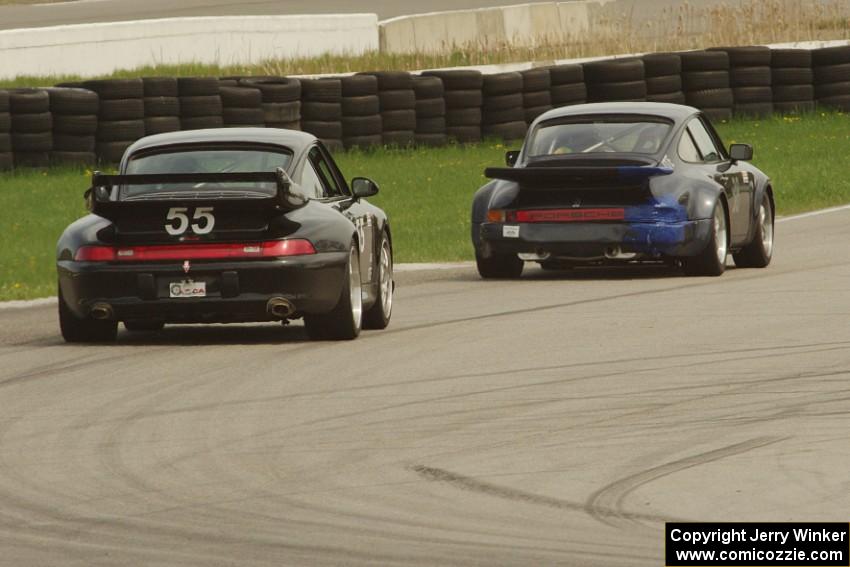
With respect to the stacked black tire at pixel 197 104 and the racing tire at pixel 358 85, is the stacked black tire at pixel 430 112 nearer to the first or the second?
the racing tire at pixel 358 85

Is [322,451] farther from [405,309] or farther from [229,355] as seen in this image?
[405,309]

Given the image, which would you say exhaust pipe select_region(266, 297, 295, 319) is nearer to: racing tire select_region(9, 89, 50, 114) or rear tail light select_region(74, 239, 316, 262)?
rear tail light select_region(74, 239, 316, 262)

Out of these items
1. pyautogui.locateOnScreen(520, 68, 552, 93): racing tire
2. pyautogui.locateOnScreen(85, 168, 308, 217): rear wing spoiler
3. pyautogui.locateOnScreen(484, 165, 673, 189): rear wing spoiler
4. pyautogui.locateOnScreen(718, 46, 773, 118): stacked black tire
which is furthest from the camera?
pyautogui.locateOnScreen(718, 46, 773, 118): stacked black tire

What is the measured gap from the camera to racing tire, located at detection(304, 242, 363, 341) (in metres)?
12.4

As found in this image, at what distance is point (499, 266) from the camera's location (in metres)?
16.9

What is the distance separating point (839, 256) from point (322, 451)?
32.5 ft

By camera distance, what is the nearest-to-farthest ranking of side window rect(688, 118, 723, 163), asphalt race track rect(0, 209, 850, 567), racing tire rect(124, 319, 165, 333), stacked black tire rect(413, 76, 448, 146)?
asphalt race track rect(0, 209, 850, 567)
racing tire rect(124, 319, 165, 333)
side window rect(688, 118, 723, 163)
stacked black tire rect(413, 76, 448, 146)

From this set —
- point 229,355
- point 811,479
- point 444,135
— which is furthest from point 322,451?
point 444,135

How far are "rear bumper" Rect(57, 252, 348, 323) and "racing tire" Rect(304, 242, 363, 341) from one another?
0.25 ft

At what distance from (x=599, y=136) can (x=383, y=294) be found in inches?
154

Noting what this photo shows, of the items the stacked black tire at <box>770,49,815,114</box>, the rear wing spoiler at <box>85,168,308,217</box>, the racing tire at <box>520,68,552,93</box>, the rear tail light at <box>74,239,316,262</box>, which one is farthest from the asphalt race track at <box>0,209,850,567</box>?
the stacked black tire at <box>770,49,815,114</box>

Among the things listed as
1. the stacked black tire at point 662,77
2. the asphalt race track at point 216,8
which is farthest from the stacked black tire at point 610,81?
the asphalt race track at point 216,8

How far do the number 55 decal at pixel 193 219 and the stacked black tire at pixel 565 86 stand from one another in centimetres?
1708

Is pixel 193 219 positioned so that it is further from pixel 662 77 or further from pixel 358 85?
pixel 662 77
